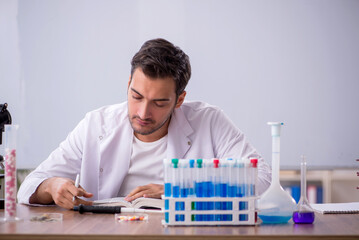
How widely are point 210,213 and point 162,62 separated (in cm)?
95

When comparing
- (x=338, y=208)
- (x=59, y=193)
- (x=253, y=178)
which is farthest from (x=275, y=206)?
(x=59, y=193)

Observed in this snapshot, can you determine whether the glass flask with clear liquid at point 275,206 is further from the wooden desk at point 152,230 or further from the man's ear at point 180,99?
the man's ear at point 180,99

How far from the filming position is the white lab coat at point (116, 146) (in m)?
2.41

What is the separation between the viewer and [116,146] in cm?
248

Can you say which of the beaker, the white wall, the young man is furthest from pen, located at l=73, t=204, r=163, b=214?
the white wall

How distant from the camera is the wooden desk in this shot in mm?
1391

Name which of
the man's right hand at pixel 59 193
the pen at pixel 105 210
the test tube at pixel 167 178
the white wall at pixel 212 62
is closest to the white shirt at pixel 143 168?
the man's right hand at pixel 59 193

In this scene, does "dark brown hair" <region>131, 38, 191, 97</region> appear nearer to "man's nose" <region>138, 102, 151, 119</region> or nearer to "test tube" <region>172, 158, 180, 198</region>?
"man's nose" <region>138, 102, 151, 119</region>

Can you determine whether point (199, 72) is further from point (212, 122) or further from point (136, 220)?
point (136, 220)

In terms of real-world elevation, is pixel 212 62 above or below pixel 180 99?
above

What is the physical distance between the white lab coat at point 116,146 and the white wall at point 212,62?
157 centimetres

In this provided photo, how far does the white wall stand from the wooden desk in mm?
2493

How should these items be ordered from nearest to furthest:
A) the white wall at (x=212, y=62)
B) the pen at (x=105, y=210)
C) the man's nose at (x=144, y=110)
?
the pen at (x=105, y=210) < the man's nose at (x=144, y=110) < the white wall at (x=212, y=62)

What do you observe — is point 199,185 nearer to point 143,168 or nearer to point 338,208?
point 338,208
